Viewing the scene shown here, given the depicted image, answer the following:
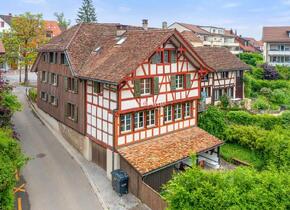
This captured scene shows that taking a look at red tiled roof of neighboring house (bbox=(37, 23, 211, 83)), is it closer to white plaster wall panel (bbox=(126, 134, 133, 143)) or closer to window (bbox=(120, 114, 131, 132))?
window (bbox=(120, 114, 131, 132))

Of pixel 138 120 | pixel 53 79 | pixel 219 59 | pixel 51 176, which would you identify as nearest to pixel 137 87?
pixel 138 120

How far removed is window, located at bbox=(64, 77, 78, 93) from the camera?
90.8 ft

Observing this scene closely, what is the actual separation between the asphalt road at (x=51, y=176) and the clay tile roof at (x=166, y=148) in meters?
3.73

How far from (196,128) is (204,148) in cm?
381

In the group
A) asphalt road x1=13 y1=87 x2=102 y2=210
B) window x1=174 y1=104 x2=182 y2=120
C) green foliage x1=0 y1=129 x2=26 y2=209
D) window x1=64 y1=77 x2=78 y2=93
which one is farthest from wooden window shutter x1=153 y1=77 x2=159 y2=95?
green foliage x1=0 y1=129 x2=26 y2=209

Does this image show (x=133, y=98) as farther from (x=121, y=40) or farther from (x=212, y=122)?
(x=212, y=122)

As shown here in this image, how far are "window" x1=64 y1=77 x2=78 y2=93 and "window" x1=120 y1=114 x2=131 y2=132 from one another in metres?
6.36

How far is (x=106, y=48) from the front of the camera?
90.5ft

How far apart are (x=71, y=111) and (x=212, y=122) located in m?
13.4

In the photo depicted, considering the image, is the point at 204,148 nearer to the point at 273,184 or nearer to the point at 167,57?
the point at 167,57

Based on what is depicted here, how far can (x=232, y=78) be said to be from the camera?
4222cm

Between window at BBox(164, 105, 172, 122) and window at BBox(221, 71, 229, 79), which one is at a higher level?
window at BBox(221, 71, 229, 79)

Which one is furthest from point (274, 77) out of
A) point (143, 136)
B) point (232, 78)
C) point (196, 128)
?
point (143, 136)

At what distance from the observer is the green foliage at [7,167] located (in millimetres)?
16109
